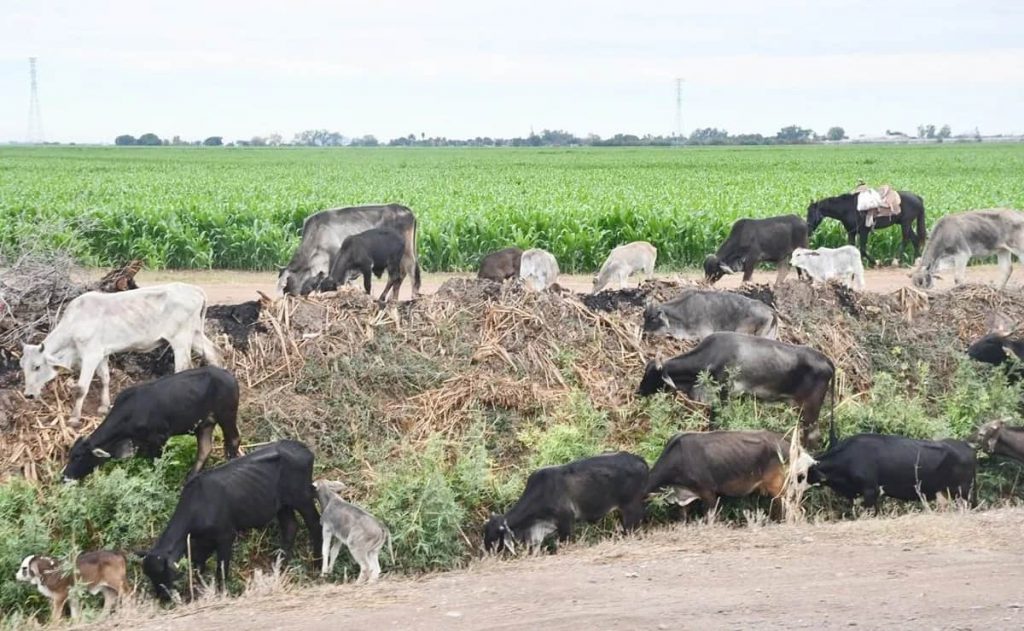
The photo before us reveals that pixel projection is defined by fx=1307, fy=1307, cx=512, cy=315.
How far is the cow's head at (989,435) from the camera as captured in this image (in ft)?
42.4

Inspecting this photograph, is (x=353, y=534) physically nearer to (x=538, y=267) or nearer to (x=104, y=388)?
(x=104, y=388)

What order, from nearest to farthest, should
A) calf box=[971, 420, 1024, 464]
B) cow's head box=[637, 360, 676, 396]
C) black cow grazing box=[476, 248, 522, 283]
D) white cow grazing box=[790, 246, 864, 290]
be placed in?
calf box=[971, 420, 1024, 464] → cow's head box=[637, 360, 676, 396] → white cow grazing box=[790, 246, 864, 290] → black cow grazing box=[476, 248, 522, 283]

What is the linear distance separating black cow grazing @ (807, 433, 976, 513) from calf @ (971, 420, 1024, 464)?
1.86 feet

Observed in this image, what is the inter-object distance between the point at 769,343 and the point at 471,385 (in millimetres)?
3158

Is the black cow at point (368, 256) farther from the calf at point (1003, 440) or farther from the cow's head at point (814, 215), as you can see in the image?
the cow's head at point (814, 215)

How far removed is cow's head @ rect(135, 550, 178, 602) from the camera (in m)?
10.2

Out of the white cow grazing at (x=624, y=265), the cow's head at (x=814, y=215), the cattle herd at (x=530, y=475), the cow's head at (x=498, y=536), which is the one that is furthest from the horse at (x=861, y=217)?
the cow's head at (x=498, y=536)

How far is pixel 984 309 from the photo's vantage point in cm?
1703

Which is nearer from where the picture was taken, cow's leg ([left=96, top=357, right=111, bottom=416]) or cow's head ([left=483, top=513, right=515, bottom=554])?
cow's head ([left=483, top=513, right=515, bottom=554])

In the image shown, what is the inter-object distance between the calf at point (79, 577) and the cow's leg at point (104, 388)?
2619 mm

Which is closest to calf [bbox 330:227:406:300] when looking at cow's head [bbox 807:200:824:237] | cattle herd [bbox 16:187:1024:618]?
cattle herd [bbox 16:187:1024:618]

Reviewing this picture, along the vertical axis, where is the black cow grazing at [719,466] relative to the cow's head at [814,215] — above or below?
below

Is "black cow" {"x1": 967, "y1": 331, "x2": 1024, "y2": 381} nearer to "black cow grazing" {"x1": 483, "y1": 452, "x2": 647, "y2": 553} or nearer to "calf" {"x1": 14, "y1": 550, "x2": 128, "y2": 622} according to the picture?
Result: "black cow grazing" {"x1": 483, "y1": 452, "x2": 647, "y2": 553}

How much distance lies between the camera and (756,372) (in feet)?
44.2
